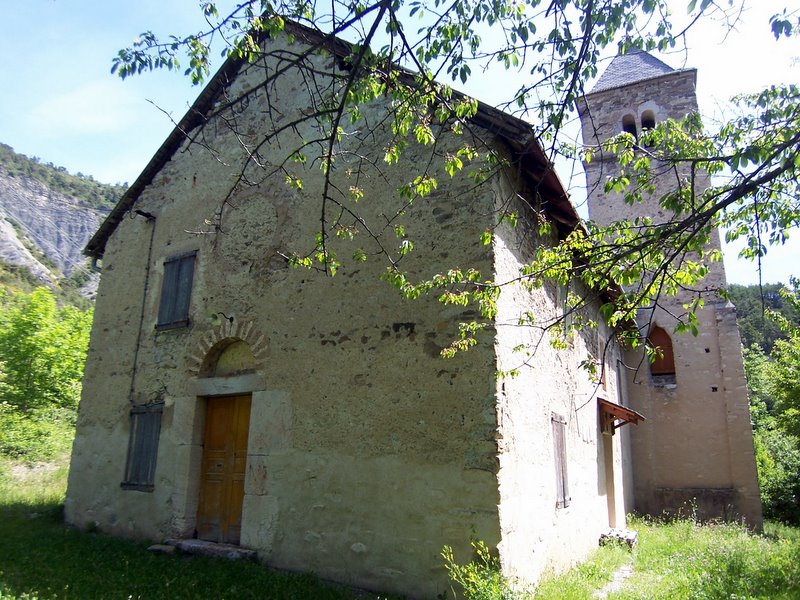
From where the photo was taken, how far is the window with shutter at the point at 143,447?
8.26 m

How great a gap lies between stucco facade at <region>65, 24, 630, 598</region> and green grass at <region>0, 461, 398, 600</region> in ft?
1.21

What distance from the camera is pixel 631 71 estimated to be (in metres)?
17.4

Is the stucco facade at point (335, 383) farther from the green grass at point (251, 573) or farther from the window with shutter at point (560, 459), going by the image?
the green grass at point (251, 573)

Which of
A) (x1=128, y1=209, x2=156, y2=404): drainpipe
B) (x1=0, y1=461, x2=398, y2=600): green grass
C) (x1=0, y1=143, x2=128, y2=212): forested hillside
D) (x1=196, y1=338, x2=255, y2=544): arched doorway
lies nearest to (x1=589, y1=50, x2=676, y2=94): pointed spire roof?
(x1=128, y1=209, x2=156, y2=404): drainpipe

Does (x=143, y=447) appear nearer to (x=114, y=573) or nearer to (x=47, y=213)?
(x=114, y=573)

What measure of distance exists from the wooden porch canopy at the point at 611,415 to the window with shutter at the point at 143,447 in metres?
7.65

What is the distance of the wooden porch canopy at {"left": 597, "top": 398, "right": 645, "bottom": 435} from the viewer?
34.0 feet

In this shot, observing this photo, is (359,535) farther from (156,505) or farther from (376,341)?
(156,505)

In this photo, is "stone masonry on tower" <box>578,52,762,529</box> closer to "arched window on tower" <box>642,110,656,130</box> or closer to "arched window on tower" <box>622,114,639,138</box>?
"arched window on tower" <box>622,114,639,138</box>

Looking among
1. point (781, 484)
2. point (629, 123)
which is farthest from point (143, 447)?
point (781, 484)

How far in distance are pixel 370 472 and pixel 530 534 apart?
187 cm

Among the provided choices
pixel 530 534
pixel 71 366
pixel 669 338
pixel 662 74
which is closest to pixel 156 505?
pixel 530 534

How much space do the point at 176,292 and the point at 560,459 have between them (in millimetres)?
6283

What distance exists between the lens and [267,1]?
13.8 ft
